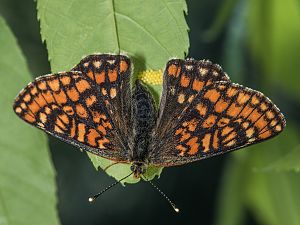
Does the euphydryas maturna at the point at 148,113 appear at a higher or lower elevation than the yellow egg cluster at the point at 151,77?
lower

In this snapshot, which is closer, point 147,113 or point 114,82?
point 114,82

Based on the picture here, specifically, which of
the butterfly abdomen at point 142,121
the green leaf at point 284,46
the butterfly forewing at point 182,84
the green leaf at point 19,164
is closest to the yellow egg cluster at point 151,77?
the butterfly forewing at point 182,84

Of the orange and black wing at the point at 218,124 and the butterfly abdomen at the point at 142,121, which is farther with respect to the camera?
the butterfly abdomen at the point at 142,121

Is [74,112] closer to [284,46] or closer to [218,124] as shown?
[218,124]

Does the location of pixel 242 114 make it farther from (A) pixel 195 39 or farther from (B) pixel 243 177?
(A) pixel 195 39

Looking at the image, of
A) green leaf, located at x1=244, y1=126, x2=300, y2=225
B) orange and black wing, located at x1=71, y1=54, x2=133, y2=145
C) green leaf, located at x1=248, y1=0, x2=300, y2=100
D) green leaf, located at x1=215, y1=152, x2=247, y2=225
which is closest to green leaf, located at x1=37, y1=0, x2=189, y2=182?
orange and black wing, located at x1=71, y1=54, x2=133, y2=145

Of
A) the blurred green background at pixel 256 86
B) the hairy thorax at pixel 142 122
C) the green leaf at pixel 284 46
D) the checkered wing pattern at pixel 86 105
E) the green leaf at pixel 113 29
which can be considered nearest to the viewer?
the green leaf at pixel 113 29

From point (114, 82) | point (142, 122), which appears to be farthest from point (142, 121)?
point (114, 82)

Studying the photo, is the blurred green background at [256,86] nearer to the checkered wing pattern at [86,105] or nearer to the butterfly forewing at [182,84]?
the checkered wing pattern at [86,105]

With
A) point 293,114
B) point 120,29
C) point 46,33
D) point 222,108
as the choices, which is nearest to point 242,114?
point 222,108
